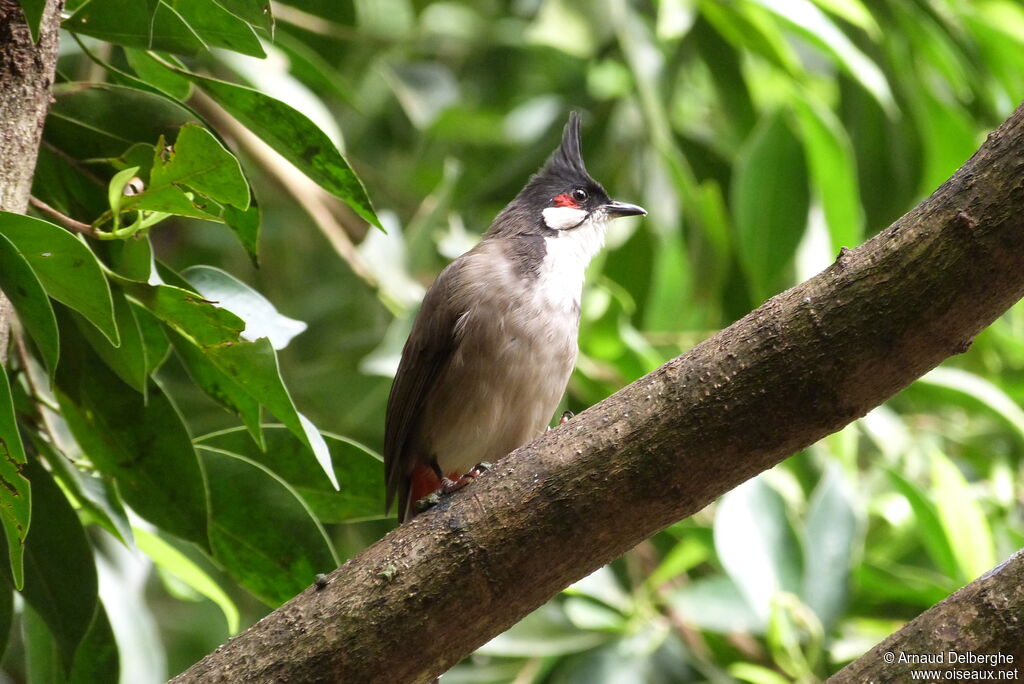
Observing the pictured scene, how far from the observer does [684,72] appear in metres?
4.37

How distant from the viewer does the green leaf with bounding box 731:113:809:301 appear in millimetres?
3451

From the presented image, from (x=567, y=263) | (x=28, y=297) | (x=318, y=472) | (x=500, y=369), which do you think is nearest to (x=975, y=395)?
(x=567, y=263)

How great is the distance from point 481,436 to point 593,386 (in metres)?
0.63

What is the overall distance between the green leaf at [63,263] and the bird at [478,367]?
4.26 ft

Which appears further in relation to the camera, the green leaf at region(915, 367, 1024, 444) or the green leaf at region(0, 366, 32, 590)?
the green leaf at region(915, 367, 1024, 444)

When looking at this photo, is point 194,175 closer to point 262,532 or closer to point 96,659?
point 262,532

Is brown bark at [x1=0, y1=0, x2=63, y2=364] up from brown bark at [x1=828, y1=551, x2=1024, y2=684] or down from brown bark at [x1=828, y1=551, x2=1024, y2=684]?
up

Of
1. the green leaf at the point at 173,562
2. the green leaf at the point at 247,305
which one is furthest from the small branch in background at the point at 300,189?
the green leaf at the point at 247,305

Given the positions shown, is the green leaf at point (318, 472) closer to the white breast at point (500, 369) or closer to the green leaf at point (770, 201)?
the white breast at point (500, 369)

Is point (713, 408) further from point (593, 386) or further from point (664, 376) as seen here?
point (593, 386)

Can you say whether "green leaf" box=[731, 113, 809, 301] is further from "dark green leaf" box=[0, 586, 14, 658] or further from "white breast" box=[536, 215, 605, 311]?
"dark green leaf" box=[0, 586, 14, 658]

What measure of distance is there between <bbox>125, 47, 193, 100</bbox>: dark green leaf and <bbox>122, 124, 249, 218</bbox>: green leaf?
48 cm

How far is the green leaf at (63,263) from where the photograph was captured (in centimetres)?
153

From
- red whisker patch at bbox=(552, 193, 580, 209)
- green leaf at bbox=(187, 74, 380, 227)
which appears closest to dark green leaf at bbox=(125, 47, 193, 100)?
green leaf at bbox=(187, 74, 380, 227)
